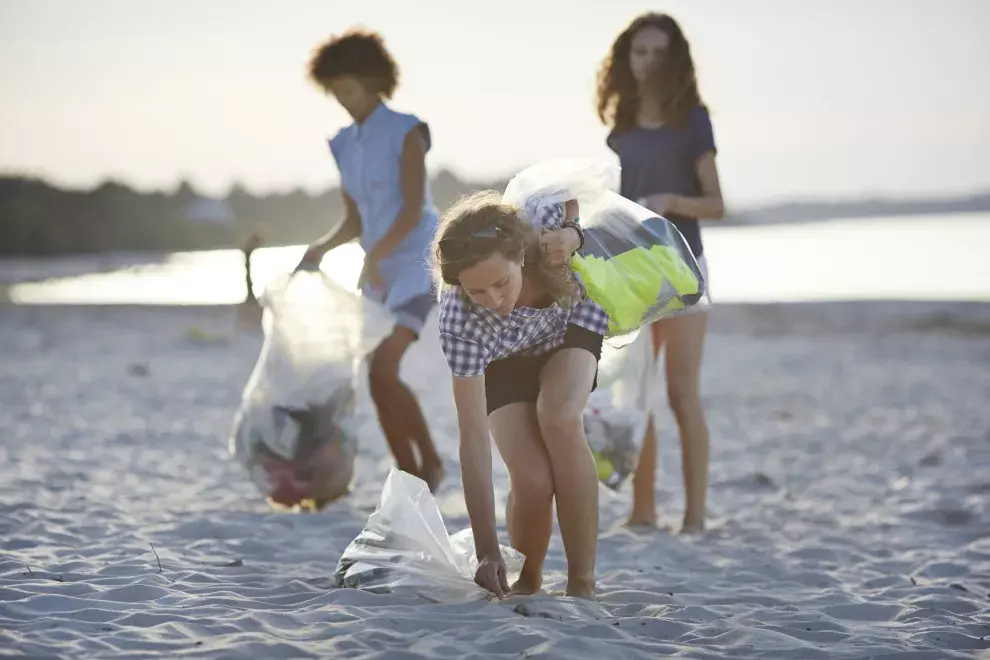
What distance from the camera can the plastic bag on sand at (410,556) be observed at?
2.85 meters

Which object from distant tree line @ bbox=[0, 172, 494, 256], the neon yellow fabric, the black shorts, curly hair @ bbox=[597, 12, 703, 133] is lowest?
the black shorts

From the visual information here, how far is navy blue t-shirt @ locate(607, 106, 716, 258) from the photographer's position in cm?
380

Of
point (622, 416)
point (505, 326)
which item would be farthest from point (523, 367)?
point (622, 416)

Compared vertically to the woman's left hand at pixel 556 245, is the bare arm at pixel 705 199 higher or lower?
higher

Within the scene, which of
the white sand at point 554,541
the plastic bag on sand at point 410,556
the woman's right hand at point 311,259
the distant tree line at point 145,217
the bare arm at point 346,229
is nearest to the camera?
the white sand at point 554,541

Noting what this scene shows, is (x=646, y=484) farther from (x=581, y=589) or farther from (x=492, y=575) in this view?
(x=492, y=575)

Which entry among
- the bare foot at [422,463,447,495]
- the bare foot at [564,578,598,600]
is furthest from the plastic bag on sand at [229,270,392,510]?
the bare foot at [564,578,598,600]

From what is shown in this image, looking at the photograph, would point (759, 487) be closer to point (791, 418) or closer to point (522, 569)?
point (791, 418)

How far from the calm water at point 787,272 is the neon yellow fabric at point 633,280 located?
620 centimetres

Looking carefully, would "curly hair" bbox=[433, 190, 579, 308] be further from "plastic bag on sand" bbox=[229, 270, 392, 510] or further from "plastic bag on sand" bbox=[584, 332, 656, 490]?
"plastic bag on sand" bbox=[229, 270, 392, 510]

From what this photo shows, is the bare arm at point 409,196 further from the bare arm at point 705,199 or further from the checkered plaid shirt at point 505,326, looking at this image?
the checkered plaid shirt at point 505,326

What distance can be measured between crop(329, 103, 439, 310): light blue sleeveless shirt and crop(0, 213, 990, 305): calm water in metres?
4.93

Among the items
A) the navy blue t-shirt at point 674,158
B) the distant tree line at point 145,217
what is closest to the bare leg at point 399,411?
the navy blue t-shirt at point 674,158

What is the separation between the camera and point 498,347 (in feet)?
9.28
